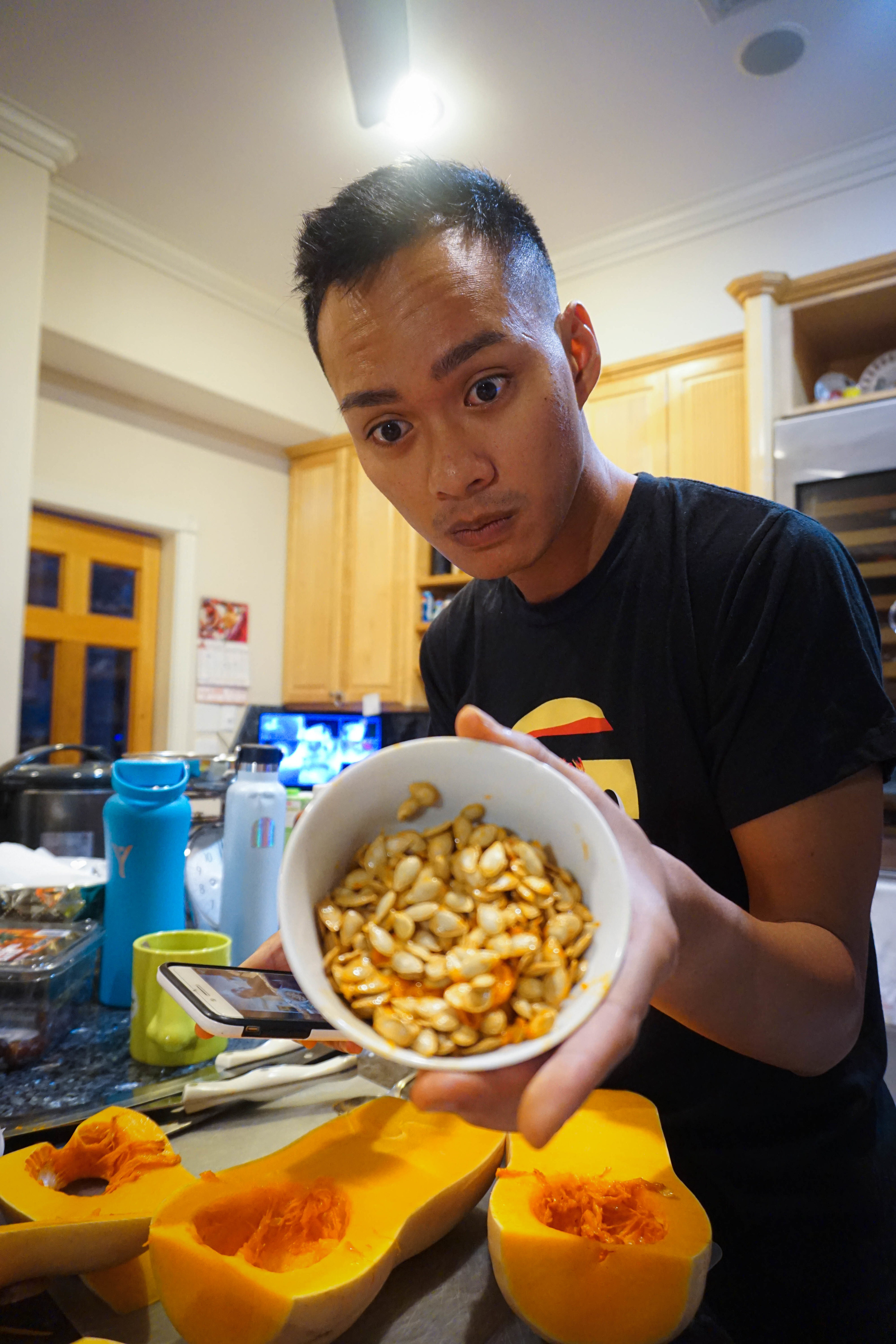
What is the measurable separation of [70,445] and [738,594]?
3.41m

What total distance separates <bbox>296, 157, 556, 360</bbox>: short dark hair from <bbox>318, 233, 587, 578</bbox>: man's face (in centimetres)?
2

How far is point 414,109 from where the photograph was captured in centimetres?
270

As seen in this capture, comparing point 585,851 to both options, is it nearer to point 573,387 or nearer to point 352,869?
point 352,869

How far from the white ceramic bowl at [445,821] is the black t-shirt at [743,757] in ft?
0.86

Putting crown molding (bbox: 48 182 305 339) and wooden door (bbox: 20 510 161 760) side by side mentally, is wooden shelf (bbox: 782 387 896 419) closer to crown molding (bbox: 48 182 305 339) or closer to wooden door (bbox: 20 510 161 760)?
crown molding (bbox: 48 182 305 339)

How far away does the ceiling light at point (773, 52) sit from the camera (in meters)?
2.40

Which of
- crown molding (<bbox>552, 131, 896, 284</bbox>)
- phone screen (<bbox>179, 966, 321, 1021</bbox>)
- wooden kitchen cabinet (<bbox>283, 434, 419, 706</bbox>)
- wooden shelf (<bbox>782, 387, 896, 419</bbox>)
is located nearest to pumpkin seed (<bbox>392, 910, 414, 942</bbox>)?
phone screen (<bbox>179, 966, 321, 1021</bbox>)

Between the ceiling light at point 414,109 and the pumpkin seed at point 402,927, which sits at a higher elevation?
the ceiling light at point 414,109

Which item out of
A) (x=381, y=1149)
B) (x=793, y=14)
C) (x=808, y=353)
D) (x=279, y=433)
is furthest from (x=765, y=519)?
(x=279, y=433)

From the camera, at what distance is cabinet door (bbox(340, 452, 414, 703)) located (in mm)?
3803

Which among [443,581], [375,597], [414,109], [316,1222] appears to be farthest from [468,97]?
[316,1222]

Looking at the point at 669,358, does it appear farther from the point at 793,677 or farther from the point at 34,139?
A: the point at 793,677

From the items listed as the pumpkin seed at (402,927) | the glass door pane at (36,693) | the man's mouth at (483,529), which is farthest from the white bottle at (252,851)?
the glass door pane at (36,693)

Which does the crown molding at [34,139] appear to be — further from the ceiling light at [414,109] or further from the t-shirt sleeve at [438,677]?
the t-shirt sleeve at [438,677]
